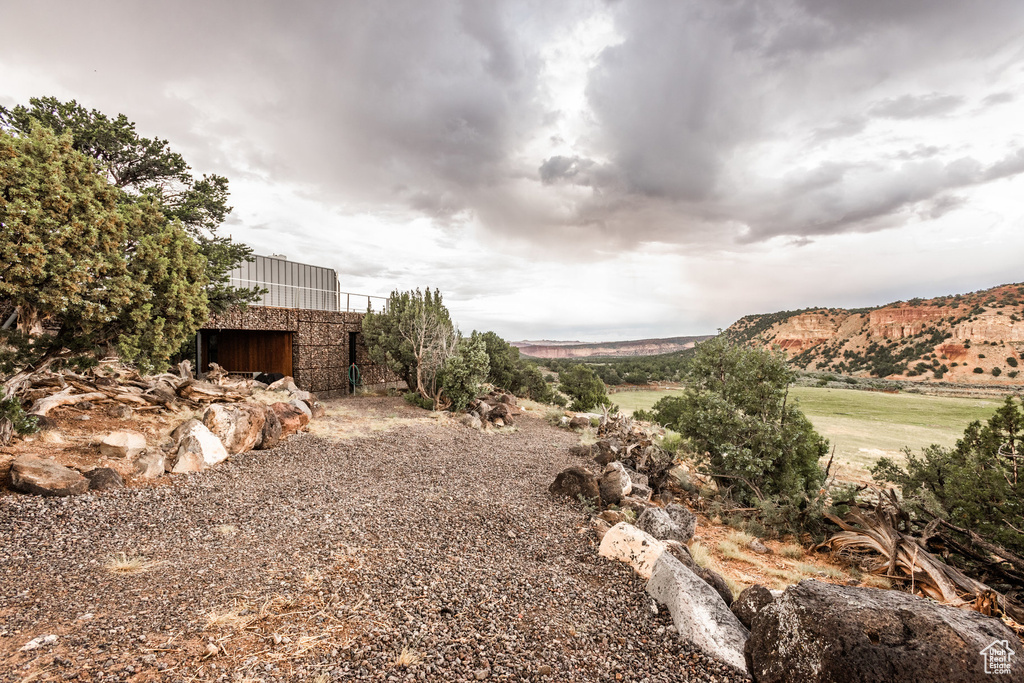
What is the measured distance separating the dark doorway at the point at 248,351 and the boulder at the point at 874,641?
17.5m

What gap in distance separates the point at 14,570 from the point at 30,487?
199cm

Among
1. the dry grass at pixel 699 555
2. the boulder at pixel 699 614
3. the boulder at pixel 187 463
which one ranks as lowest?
the dry grass at pixel 699 555

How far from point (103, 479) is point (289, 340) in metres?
11.3

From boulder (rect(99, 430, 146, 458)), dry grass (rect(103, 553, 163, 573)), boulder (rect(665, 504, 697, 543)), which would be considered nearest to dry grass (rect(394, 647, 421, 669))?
dry grass (rect(103, 553, 163, 573))

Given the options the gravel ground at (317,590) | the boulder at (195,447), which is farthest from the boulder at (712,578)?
the boulder at (195,447)

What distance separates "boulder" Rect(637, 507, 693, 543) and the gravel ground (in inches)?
43.1

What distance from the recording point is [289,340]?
54.7 ft

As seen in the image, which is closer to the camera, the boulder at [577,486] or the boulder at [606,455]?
the boulder at [577,486]

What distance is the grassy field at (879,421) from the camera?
12.4m

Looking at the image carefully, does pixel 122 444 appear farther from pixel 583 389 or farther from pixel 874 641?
pixel 583 389

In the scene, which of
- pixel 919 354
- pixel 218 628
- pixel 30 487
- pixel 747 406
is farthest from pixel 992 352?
pixel 30 487

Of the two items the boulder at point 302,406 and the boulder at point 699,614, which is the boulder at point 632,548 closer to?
the boulder at point 699,614

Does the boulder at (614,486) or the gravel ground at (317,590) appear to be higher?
the gravel ground at (317,590)

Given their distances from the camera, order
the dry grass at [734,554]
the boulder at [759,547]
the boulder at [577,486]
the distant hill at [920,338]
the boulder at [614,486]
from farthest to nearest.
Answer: the distant hill at [920,338], the boulder at [614,486], the boulder at [577,486], the boulder at [759,547], the dry grass at [734,554]
